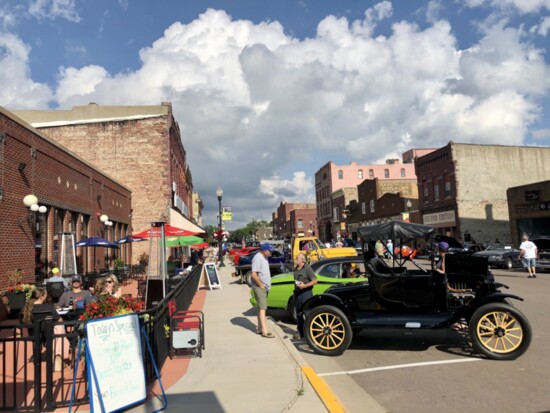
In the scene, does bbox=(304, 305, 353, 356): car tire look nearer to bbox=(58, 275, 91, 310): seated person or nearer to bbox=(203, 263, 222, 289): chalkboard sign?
bbox=(58, 275, 91, 310): seated person

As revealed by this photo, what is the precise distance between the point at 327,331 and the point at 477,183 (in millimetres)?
37903

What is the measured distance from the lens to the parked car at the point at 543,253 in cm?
2132

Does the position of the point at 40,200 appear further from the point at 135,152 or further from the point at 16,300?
the point at 135,152

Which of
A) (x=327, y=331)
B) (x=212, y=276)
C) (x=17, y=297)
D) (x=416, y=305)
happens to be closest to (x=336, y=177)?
(x=212, y=276)

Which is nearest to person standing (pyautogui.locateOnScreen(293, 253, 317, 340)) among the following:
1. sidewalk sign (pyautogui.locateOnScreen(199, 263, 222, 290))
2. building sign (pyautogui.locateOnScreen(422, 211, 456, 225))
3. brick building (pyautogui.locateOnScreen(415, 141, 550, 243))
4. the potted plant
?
the potted plant

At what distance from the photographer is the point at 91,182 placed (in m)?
20.9

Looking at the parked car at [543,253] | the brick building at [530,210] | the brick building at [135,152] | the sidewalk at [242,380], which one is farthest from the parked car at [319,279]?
the brick building at [530,210]

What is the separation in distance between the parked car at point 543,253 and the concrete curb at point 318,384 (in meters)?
17.9

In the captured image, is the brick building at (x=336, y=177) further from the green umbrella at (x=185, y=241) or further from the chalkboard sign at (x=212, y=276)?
the green umbrella at (x=185, y=241)

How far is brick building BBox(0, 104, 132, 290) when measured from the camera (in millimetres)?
12508

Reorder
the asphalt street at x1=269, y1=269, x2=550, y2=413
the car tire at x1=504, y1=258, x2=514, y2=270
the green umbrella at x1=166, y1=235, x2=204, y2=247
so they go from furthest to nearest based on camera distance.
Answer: the car tire at x1=504, y1=258, x2=514, y2=270, the green umbrella at x1=166, y1=235, x2=204, y2=247, the asphalt street at x1=269, y1=269, x2=550, y2=413

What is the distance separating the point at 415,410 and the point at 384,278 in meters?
2.80

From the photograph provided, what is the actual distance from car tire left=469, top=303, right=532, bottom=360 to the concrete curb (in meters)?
2.65

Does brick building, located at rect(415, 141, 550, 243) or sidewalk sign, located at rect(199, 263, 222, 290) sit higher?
brick building, located at rect(415, 141, 550, 243)
